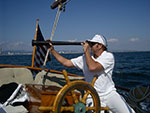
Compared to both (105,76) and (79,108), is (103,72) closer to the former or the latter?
(105,76)

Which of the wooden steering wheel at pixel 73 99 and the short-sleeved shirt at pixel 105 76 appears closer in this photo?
the wooden steering wheel at pixel 73 99

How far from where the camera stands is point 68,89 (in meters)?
1.39

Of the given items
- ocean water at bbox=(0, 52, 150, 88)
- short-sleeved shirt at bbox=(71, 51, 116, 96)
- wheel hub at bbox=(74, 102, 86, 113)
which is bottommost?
ocean water at bbox=(0, 52, 150, 88)

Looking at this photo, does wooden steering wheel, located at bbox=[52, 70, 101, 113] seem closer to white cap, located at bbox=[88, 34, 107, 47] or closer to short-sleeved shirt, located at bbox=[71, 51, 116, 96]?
short-sleeved shirt, located at bbox=[71, 51, 116, 96]

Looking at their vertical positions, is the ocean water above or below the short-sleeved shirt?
below

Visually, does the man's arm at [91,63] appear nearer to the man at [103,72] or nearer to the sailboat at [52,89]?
the man at [103,72]

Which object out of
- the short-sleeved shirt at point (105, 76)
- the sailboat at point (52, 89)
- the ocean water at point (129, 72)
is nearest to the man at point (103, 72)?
the short-sleeved shirt at point (105, 76)

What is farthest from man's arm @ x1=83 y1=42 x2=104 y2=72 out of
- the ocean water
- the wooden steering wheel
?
the ocean water

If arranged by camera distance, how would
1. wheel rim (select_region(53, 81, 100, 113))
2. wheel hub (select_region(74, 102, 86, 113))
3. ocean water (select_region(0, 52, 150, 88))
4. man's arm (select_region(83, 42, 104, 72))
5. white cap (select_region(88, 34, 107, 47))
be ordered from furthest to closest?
ocean water (select_region(0, 52, 150, 88))
white cap (select_region(88, 34, 107, 47))
man's arm (select_region(83, 42, 104, 72))
wheel hub (select_region(74, 102, 86, 113))
wheel rim (select_region(53, 81, 100, 113))

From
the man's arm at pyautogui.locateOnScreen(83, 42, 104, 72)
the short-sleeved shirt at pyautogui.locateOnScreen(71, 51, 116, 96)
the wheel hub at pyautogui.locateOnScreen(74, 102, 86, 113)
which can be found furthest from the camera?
the short-sleeved shirt at pyautogui.locateOnScreen(71, 51, 116, 96)

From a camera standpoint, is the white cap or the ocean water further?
the ocean water

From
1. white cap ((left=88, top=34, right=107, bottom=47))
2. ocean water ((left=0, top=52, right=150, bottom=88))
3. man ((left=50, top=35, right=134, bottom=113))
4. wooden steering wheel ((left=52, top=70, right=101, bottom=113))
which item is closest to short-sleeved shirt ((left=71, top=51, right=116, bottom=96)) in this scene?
man ((left=50, top=35, right=134, bottom=113))

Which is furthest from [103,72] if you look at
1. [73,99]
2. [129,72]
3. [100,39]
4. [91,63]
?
[129,72]

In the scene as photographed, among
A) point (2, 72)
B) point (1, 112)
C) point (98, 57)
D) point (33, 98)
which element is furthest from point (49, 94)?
point (2, 72)
